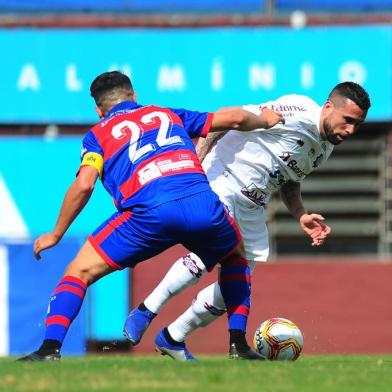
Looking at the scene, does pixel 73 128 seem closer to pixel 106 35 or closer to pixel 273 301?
pixel 106 35

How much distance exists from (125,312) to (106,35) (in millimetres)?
4100

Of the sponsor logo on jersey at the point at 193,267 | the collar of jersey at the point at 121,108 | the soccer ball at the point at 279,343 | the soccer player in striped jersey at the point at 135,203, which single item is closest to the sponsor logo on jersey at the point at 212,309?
the sponsor logo on jersey at the point at 193,267

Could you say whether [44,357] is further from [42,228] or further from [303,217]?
[42,228]

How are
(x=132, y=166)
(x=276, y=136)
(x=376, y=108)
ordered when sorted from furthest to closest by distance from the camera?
(x=376, y=108), (x=276, y=136), (x=132, y=166)

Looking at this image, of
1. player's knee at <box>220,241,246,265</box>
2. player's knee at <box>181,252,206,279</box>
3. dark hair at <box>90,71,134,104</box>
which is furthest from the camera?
player's knee at <box>181,252,206,279</box>

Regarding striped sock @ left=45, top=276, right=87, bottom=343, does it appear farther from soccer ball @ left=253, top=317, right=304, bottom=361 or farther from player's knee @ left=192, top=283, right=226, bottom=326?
soccer ball @ left=253, top=317, right=304, bottom=361

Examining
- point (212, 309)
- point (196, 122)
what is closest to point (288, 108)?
point (196, 122)

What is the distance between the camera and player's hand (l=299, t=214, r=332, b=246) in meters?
7.96

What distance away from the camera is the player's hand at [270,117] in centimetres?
742

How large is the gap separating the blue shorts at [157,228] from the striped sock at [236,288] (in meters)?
0.50

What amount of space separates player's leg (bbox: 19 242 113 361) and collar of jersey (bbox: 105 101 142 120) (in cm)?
83

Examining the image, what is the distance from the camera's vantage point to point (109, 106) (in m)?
7.28

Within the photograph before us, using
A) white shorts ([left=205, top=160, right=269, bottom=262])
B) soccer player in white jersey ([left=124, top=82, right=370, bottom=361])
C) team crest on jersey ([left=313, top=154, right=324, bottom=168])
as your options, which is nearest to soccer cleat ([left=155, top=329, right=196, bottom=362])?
soccer player in white jersey ([left=124, top=82, right=370, bottom=361])

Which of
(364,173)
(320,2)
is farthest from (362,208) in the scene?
(320,2)
